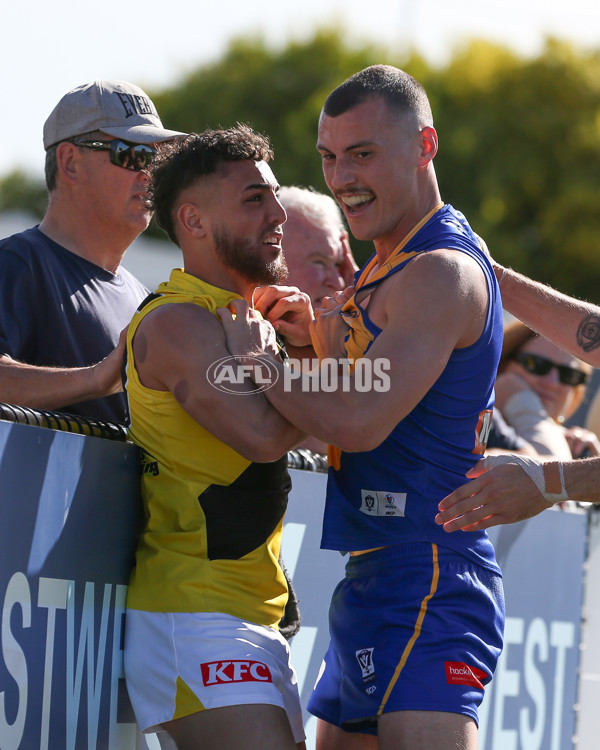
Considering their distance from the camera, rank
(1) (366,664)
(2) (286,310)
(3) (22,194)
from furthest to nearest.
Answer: (3) (22,194) < (2) (286,310) < (1) (366,664)

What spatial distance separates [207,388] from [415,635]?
833 mm

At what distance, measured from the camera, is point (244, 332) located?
9.13 ft

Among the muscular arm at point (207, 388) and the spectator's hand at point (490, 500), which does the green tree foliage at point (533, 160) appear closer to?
the spectator's hand at point (490, 500)

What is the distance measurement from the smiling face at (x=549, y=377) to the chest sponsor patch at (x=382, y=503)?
11.5ft

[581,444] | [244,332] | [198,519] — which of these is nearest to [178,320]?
[244,332]

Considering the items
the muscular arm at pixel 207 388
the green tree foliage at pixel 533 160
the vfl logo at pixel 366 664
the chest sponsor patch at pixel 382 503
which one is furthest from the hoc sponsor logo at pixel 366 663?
the green tree foliage at pixel 533 160

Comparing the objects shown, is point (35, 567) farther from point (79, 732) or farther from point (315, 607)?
point (315, 607)

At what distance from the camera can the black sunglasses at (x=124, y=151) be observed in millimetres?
4125

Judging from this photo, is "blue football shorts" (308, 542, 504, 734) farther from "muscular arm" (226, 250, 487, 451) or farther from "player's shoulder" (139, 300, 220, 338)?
"player's shoulder" (139, 300, 220, 338)

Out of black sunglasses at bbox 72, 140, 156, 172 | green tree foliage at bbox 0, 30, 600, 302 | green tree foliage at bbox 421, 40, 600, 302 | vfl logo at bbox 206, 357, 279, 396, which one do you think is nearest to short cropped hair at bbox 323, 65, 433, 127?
vfl logo at bbox 206, 357, 279, 396

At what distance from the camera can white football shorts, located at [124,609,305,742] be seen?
268cm

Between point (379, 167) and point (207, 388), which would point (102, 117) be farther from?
point (207, 388)

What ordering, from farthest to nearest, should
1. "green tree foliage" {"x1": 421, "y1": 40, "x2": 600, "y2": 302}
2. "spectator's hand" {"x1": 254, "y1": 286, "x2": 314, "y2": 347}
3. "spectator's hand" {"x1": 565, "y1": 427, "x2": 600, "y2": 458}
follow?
"green tree foliage" {"x1": 421, "y1": 40, "x2": 600, "y2": 302} < "spectator's hand" {"x1": 565, "y1": 427, "x2": 600, "y2": 458} < "spectator's hand" {"x1": 254, "y1": 286, "x2": 314, "y2": 347}

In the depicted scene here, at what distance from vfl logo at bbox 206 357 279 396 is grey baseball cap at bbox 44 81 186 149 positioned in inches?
63.0
